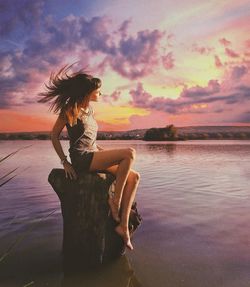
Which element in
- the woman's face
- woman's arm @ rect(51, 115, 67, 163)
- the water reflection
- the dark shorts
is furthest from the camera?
the woman's face

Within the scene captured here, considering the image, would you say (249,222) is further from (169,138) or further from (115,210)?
(169,138)

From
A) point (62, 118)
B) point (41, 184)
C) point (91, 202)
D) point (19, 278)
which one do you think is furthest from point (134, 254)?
point (41, 184)

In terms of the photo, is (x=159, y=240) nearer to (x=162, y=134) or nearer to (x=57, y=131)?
(x=57, y=131)

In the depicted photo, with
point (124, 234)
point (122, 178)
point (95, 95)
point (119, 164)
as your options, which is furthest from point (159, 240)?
point (95, 95)

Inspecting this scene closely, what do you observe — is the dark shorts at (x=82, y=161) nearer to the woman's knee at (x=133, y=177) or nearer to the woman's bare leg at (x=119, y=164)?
the woman's bare leg at (x=119, y=164)

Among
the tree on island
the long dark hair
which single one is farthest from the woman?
the tree on island

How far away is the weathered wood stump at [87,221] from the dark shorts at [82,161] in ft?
0.44

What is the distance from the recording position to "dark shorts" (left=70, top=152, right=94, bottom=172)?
15.6ft

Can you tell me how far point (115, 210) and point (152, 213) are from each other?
7.91 feet

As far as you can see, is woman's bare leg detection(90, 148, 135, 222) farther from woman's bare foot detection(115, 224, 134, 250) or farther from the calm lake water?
the calm lake water

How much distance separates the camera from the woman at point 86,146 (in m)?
4.65

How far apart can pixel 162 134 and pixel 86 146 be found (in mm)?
42572

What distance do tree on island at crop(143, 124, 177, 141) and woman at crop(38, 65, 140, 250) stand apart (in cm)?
4122

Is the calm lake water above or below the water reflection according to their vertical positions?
above
